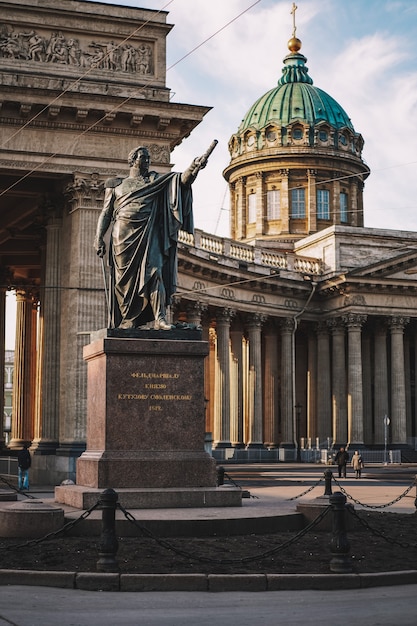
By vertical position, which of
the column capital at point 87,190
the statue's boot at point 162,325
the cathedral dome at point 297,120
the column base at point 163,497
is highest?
the cathedral dome at point 297,120

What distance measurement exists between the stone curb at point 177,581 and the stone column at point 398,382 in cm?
6050

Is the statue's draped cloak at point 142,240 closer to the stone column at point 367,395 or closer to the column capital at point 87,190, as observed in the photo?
the column capital at point 87,190

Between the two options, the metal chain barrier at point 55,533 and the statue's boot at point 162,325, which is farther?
the statue's boot at point 162,325

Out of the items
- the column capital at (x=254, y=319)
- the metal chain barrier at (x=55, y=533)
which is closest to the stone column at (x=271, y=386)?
the column capital at (x=254, y=319)

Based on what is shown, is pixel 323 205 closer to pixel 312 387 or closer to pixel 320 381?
pixel 312 387

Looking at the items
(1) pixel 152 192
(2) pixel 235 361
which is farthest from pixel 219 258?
(1) pixel 152 192

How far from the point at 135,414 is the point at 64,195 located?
21549 mm

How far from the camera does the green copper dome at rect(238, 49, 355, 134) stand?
93.2 m

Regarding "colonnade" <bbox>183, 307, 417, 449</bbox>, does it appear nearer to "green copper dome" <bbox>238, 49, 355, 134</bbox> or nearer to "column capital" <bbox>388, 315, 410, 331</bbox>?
"column capital" <bbox>388, 315, 410, 331</bbox>

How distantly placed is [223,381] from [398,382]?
14653 mm

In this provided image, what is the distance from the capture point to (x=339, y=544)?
40.4 feet

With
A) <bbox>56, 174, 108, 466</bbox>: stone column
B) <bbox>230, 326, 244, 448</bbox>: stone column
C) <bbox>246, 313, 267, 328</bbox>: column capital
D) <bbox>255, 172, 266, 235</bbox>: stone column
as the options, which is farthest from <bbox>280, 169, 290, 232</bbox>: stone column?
<bbox>56, 174, 108, 466</bbox>: stone column

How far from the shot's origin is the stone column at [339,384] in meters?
71.0

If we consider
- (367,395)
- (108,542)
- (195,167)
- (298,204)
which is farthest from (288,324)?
(108,542)
